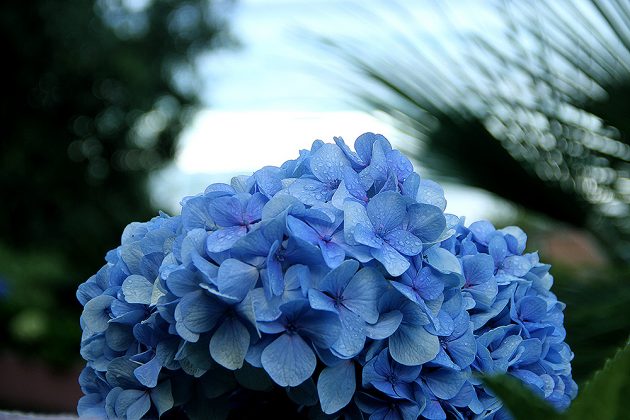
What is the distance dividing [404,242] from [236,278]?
0.14 meters

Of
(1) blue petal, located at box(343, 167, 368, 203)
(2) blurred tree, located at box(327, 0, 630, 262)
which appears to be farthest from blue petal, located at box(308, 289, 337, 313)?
(2) blurred tree, located at box(327, 0, 630, 262)

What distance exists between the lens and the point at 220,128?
13.9m

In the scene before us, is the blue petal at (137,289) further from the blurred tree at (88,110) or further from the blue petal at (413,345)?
the blurred tree at (88,110)

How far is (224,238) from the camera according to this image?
61 centimetres

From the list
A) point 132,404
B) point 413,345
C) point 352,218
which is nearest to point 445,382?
point 413,345

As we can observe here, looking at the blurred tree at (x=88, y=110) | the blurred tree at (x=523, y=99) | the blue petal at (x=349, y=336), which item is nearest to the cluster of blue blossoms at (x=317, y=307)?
the blue petal at (x=349, y=336)

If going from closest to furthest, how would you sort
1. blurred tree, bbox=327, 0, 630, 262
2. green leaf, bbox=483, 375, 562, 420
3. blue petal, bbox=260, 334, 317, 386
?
green leaf, bbox=483, 375, 562, 420, blue petal, bbox=260, 334, 317, 386, blurred tree, bbox=327, 0, 630, 262

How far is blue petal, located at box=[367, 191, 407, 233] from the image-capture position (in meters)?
0.64

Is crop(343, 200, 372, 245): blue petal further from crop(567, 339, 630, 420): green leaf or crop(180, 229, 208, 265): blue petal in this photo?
crop(567, 339, 630, 420): green leaf

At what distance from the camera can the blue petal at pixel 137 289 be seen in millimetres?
667

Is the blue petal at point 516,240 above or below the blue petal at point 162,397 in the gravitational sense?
above

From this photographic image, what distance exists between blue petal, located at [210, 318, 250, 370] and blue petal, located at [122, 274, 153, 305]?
10cm

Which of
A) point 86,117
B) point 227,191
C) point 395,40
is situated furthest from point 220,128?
point 227,191

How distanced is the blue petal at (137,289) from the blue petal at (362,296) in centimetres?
17
